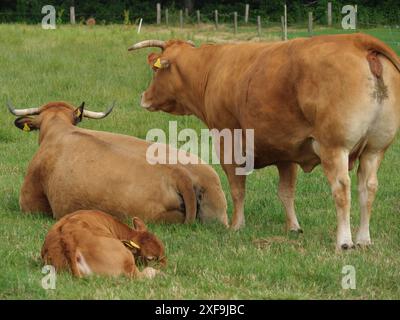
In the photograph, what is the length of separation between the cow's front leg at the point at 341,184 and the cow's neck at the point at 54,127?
346 centimetres

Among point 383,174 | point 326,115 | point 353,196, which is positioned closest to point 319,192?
point 353,196

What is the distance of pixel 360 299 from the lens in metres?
7.01

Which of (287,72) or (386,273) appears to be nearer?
(386,273)

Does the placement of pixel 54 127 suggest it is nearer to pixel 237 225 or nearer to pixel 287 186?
pixel 237 225

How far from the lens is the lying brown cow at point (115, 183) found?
980 centimetres

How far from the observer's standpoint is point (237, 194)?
33.5ft

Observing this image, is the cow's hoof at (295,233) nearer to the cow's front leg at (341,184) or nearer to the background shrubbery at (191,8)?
the cow's front leg at (341,184)

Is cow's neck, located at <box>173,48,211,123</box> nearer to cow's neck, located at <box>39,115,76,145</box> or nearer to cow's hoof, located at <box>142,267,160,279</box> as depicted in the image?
cow's neck, located at <box>39,115,76,145</box>

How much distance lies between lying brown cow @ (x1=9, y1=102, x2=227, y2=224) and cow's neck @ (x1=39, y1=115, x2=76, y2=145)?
0.07 metres

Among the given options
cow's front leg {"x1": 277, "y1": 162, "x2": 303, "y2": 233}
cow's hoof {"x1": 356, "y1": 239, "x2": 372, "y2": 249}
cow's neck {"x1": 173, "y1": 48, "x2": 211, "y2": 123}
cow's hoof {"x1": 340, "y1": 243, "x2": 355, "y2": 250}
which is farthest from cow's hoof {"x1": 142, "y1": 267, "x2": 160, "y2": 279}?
cow's neck {"x1": 173, "y1": 48, "x2": 211, "y2": 123}

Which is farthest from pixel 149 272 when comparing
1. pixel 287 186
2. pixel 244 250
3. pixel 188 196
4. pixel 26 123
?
pixel 26 123

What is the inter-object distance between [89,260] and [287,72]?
2.84 metres

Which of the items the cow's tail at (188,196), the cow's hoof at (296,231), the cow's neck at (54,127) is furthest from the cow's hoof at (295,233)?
the cow's neck at (54,127)
